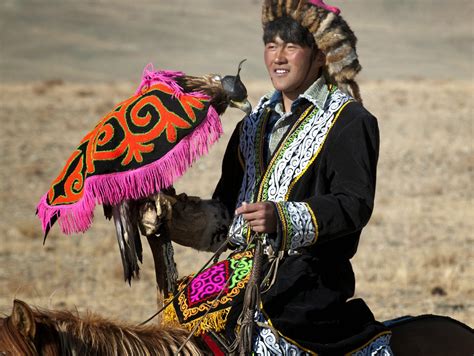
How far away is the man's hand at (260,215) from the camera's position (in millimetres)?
3256

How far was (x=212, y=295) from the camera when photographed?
3572 mm

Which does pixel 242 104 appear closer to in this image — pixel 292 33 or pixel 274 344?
pixel 292 33

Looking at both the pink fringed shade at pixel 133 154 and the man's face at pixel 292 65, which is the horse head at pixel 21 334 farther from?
the man's face at pixel 292 65

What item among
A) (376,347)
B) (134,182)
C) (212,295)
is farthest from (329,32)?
(376,347)

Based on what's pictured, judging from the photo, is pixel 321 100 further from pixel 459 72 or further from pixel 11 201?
pixel 459 72

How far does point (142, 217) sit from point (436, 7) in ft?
252

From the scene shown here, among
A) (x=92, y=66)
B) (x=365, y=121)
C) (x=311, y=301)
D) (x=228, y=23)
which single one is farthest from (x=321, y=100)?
(x=228, y=23)

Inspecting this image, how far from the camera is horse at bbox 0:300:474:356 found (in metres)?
2.94

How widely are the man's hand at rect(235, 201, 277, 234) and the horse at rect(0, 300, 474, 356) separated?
0.48 metres

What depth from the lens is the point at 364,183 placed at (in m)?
3.43

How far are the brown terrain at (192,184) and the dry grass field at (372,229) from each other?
0.02 meters

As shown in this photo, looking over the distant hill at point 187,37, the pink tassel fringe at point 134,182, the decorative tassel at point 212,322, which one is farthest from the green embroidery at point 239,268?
the distant hill at point 187,37

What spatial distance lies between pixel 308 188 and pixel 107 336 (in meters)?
0.92

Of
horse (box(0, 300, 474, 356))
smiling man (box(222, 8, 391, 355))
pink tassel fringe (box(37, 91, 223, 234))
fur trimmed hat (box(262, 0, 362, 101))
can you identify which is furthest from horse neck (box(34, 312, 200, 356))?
fur trimmed hat (box(262, 0, 362, 101))
